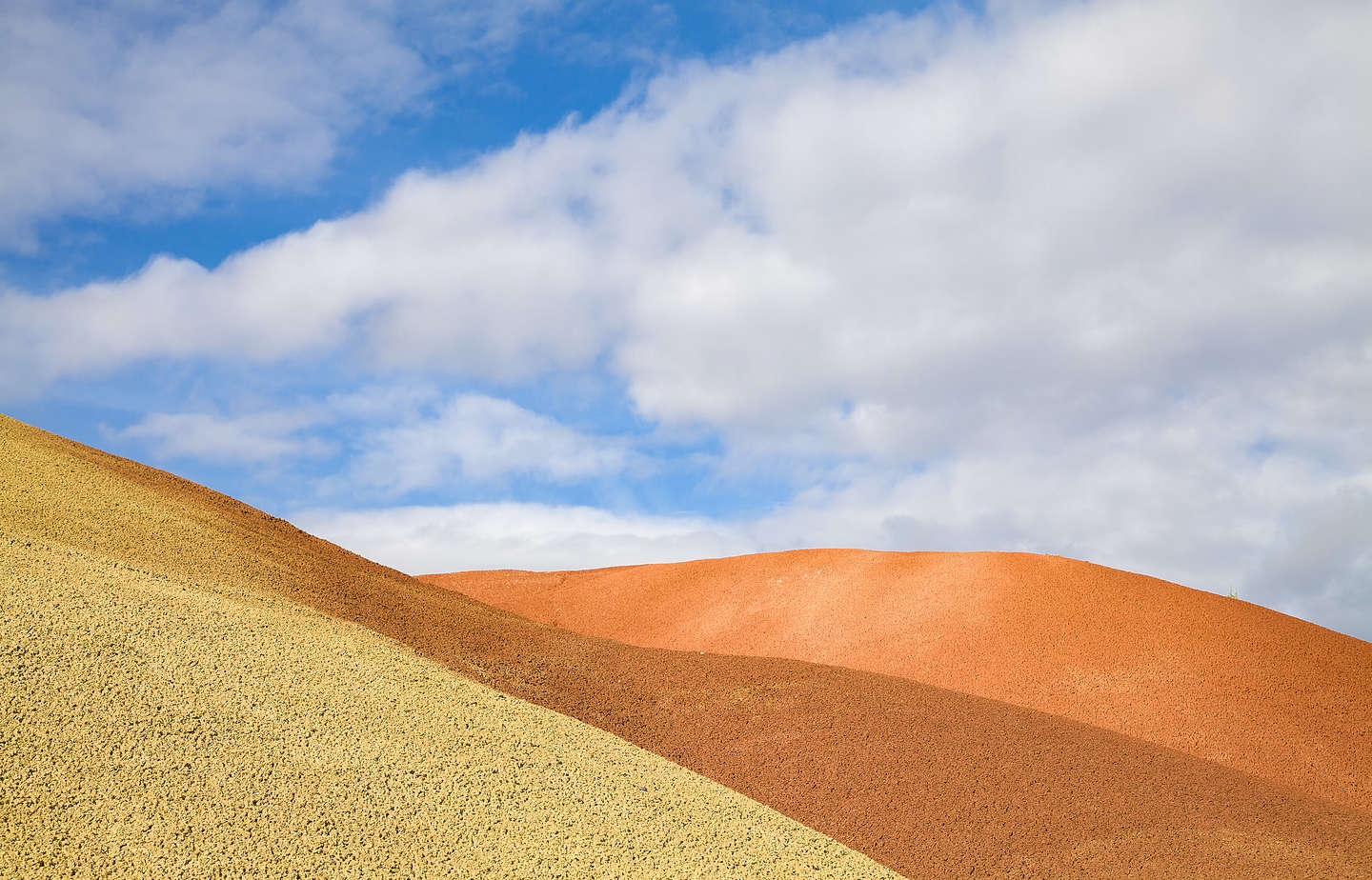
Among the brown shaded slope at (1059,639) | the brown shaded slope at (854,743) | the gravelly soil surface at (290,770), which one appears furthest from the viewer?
the brown shaded slope at (1059,639)

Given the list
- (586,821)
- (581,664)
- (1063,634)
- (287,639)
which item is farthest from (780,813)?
(1063,634)

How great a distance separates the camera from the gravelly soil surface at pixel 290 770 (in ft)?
14.7

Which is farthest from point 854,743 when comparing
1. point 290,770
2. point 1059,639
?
point 1059,639

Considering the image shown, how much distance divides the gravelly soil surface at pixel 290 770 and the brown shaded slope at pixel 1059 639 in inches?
247

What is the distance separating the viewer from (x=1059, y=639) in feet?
39.6

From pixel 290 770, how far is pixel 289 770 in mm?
12

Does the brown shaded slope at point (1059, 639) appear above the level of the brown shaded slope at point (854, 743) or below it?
above

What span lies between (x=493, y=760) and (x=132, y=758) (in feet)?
6.50

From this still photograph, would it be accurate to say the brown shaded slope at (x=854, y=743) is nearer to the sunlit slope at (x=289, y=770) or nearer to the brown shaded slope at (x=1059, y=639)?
the sunlit slope at (x=289, y=770)

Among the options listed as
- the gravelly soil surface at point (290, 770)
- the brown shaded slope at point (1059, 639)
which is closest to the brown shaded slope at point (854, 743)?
the gravelly soil surface at point (290, 770)

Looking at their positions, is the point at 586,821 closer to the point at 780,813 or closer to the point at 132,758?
the point at 780,813

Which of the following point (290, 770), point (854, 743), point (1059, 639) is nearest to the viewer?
point (290, 770)

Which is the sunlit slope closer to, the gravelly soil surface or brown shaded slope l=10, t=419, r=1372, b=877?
the gravelly soil surface

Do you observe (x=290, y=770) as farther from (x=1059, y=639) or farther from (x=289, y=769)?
(x=1059, y=639)
